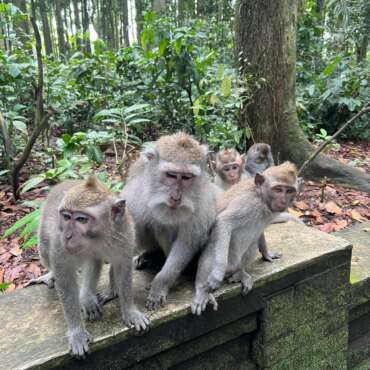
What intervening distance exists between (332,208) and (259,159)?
44.9 inches

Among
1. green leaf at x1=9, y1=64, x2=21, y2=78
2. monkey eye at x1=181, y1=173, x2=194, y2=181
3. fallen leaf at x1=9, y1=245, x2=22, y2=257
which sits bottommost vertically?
fallen leaf at x1=9, y1=245, x2=22, y2=257

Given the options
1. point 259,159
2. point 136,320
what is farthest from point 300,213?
point 136,320

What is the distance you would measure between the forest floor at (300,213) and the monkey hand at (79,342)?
6.80 ft

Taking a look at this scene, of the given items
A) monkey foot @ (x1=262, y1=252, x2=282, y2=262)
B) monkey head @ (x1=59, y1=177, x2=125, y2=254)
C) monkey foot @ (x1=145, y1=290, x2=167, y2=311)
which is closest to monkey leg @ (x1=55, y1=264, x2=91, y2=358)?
monkey head @ (x1=59, y1=177, x2=125, y2=254)

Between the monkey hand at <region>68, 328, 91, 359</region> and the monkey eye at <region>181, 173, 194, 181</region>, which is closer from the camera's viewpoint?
the monkey hand at <region>68, 328, 91, 359</region>

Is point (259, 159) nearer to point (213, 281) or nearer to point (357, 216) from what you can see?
point (357, 216)

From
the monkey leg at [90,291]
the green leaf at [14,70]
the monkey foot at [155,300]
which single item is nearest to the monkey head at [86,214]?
the monkey leg at [90,291]

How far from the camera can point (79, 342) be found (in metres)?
2.01

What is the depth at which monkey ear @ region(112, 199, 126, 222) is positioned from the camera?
2170mm

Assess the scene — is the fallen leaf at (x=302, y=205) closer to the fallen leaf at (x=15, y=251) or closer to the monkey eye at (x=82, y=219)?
the fallen leaf at (x=15, y=251)

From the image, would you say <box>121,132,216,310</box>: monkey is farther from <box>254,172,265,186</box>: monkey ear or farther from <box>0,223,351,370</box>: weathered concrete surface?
<box>254,172,265,186</box>: monkey ear

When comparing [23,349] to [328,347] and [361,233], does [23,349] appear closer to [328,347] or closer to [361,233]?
[328,347]

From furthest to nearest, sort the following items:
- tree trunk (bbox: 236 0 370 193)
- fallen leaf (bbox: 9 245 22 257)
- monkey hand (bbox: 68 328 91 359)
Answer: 1. tree trunk (bbox: 236 0 370 193)
2. fallen leaf (bbox: 9 245 22 257)
3. monkey hand (bbox: 68 328 91 359)

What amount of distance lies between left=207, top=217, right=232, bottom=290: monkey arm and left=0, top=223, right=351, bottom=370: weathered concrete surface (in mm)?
100
